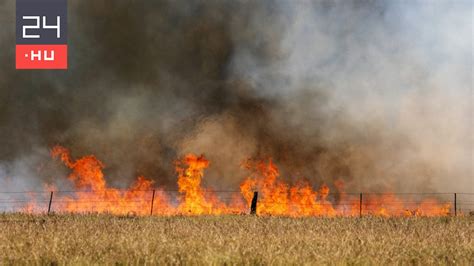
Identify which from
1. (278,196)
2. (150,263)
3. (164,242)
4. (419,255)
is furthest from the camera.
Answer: (278,196)

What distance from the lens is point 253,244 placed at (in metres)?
11.5

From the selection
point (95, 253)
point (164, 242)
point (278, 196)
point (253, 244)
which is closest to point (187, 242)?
point (164, 242)

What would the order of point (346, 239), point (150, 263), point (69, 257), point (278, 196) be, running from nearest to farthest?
point (150, 263)
point (69, 257)
point (346, 239)
point (278, 196)

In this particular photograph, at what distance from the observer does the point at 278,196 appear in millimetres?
34188

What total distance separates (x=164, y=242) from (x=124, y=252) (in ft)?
4.76

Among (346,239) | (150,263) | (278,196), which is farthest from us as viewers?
(278,196)

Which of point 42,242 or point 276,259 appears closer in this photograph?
point 276,259

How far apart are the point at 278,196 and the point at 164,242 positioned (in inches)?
906

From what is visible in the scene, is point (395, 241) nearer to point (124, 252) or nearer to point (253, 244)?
point (253, 244)

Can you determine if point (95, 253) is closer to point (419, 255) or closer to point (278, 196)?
point (419, 255)

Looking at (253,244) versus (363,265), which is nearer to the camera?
(363,265)

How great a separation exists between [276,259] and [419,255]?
2.88 meters

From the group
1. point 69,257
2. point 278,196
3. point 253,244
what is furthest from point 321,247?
point 278,196

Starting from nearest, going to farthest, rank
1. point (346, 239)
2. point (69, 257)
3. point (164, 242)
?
point (69, 257) < point (164, 242) < point (346, 239)
